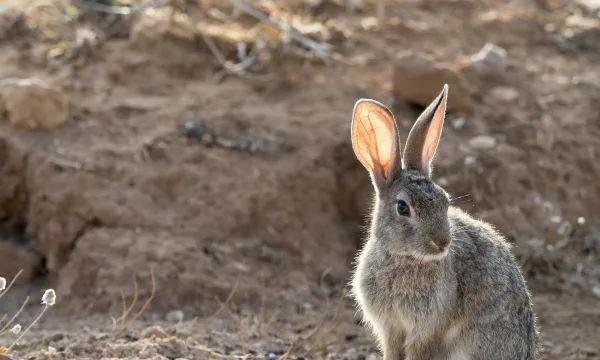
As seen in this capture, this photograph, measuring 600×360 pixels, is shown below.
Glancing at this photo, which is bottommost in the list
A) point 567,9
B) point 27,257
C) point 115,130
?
point 27,257

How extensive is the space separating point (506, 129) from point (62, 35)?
12.0ft

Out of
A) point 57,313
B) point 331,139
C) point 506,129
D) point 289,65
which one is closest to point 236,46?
point 289,65

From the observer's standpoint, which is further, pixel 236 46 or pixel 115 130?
pixel 236 46

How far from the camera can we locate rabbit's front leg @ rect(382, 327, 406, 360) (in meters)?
5.92

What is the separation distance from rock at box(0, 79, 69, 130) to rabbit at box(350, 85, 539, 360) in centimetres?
311

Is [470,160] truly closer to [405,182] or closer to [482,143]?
[482,143]

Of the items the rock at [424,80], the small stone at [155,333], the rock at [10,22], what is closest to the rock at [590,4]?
the rock at [424,80]

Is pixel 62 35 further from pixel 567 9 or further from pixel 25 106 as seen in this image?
pixel 567 9

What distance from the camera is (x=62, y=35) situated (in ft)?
30.5

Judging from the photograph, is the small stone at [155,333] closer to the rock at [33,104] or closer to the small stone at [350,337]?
the small stone at [350,337]

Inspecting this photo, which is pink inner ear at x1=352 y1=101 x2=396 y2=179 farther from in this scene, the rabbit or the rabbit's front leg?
the rabbit's front leg

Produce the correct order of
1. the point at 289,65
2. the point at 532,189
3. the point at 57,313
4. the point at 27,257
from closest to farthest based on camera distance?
the point at 57,313 → the point at 27,257 → the point at 532,189 → the point at 289,65

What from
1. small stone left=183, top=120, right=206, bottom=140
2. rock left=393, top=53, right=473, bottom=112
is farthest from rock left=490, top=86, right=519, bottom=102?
small stone left=183, top=120, right=206, bottom=140

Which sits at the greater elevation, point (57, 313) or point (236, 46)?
point (236, 46)
